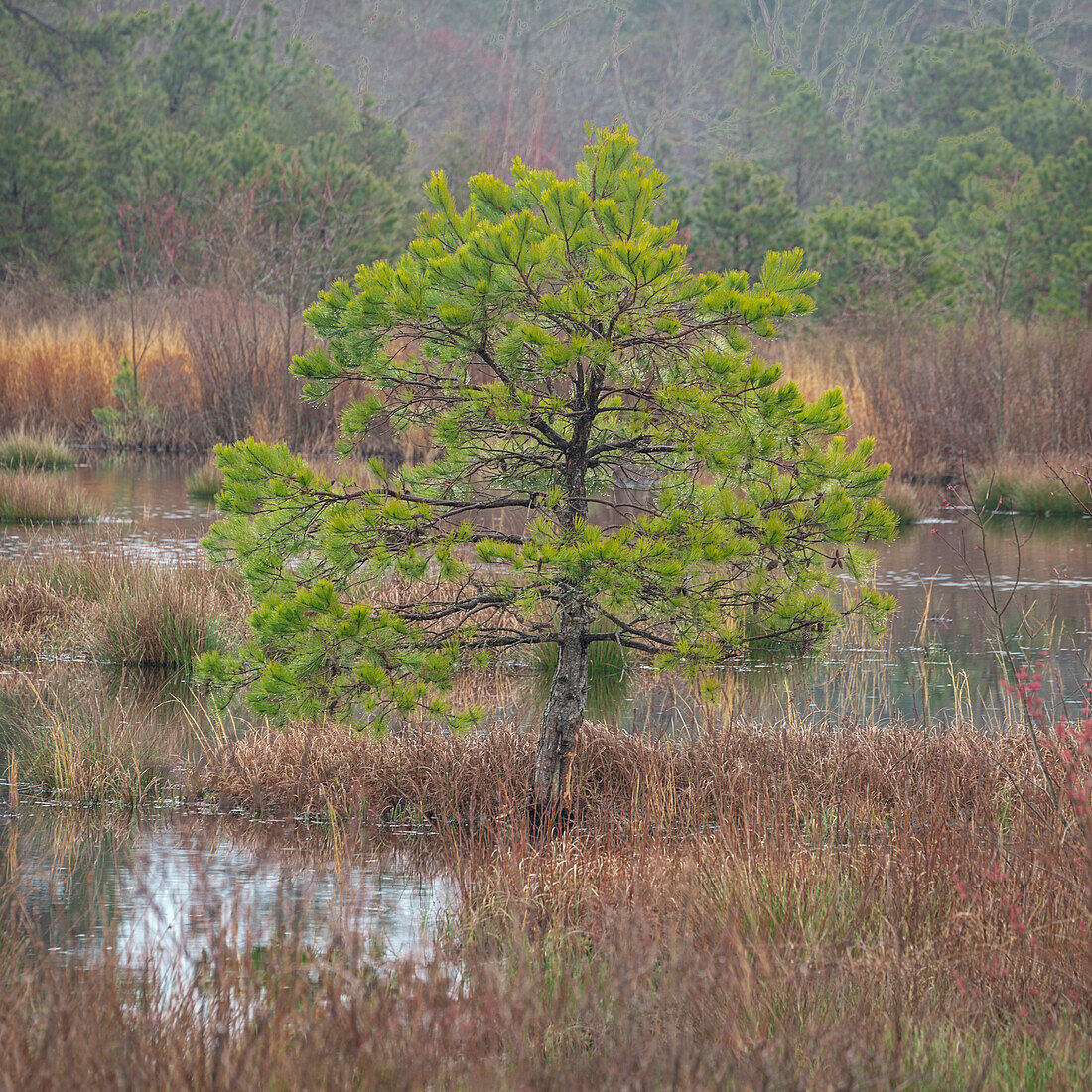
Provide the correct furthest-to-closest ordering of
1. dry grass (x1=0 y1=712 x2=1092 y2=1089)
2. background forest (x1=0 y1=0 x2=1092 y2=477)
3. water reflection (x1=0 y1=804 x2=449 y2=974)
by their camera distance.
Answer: background forest (x1=0 y1=0 x2=1092 y2=477) < water reflection (x1=0 y1=804 x2=449 y2=974) < dry grass (x1=0 y1=712 x2=1092 y2=1089)

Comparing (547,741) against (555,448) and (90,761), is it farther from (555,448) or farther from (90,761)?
(90,761)

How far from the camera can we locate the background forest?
17797 millimetres

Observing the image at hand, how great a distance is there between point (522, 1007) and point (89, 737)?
12.4 ft

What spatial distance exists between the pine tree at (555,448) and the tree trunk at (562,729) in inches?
0.9

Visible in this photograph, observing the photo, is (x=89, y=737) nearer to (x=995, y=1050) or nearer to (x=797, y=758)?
(x=797, y=758)

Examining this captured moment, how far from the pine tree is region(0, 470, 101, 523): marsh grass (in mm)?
8239

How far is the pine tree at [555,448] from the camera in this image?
4.71 metres

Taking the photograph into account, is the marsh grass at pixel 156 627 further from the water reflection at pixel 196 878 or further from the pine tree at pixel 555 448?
the pine tree at pixel 555 448

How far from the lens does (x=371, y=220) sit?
23969mm

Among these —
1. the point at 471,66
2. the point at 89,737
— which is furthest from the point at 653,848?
the point at 471,66

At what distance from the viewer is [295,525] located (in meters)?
4.98

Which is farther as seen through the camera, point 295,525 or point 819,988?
point 295,525

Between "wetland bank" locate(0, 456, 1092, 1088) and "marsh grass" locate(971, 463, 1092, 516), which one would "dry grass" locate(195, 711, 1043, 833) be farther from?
"marsh grass" locate(971, 463, 1092, 516)

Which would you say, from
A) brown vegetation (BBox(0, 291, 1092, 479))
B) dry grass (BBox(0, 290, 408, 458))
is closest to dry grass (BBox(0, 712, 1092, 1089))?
brown vegetation (BBox(0, 291, 1092, 479))
